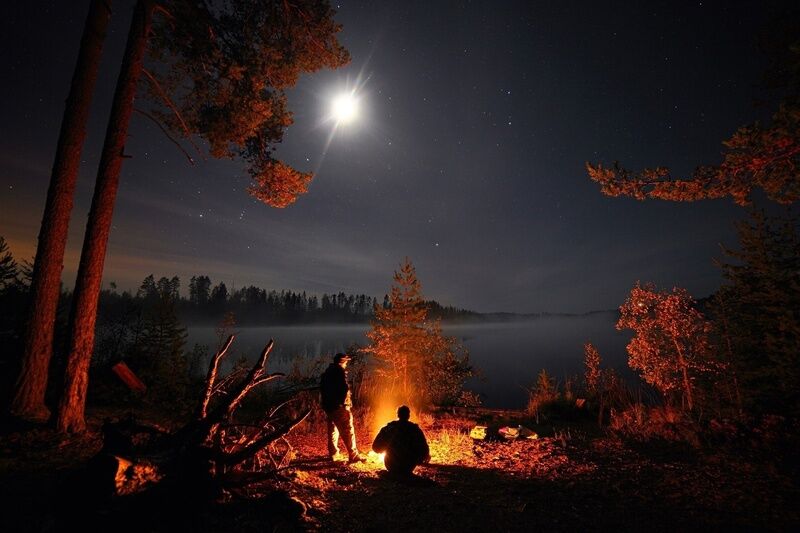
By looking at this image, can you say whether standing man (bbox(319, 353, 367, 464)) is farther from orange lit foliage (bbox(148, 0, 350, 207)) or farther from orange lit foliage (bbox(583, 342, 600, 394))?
orange lit foliage (bbox(583, 342, 600, 394))

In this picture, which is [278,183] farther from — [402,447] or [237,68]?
[402,447]

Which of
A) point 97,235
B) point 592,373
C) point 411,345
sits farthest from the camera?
point 411,345

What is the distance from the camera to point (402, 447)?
18.7ft

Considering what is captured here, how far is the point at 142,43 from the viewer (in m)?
6.54

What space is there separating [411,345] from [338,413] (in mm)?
14528

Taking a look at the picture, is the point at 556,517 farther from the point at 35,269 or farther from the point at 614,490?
the point at 35,269

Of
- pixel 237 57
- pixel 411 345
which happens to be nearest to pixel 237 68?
pixel 237 57

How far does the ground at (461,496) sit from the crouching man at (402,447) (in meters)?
0.23

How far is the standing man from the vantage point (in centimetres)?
652

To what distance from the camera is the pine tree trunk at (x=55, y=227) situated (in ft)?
18.5

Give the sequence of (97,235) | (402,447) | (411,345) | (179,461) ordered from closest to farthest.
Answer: (179,461), (402,447), (97,235), (411,345)

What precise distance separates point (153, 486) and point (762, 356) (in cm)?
1484

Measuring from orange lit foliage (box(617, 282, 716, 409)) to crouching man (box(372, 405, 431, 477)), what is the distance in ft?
39.1

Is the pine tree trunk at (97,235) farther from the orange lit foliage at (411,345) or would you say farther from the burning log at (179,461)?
the orange lit foliage at (411,345)
